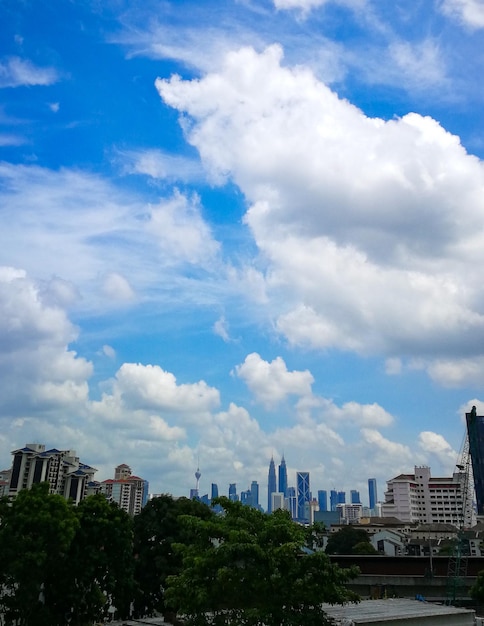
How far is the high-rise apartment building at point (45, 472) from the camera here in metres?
116

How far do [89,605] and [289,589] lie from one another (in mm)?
15642

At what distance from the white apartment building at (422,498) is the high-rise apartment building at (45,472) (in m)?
90.6

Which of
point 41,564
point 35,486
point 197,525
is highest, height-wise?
point 35,486

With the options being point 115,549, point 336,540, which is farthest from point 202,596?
point 336,540

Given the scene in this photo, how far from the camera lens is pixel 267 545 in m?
20.5

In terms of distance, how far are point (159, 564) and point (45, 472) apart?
90.9 metres

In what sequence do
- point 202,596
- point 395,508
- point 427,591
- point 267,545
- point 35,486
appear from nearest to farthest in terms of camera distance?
1. point 202,596
2. point 267,545
3. point 35,486
4. point 427,591
5. point 395,508

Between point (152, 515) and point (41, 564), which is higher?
point (152, 515)

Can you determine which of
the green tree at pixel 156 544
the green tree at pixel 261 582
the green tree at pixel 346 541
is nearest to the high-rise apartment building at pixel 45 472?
the green tree at pixel 346 541

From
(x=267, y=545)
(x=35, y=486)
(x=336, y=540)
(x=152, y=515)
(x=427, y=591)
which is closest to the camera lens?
(x=267, y=545)

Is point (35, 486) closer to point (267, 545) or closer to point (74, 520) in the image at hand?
point (74, 520)

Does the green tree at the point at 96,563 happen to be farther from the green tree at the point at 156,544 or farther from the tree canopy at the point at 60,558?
the green tree at the point at 156,544

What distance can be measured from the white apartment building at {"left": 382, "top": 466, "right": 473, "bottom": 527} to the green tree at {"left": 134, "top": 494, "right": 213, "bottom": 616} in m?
140

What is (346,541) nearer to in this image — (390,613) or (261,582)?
(390,613)
